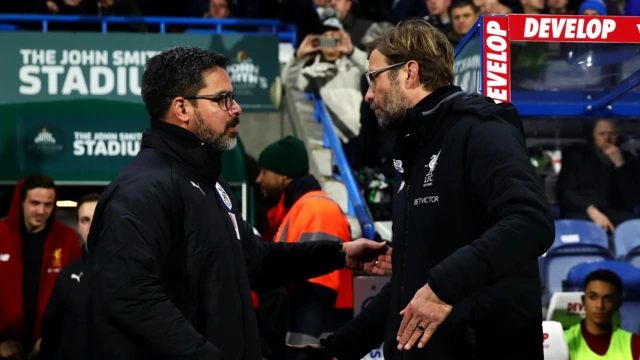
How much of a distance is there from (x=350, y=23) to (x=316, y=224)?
523cm

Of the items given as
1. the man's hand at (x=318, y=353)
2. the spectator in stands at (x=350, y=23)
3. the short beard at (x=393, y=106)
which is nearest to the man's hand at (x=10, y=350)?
the man's hand at (x=318, y=353)

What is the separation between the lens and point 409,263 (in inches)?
143

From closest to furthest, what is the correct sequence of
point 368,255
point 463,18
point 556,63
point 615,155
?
point 368,255 → point 556,63 → point 615,155 → point 463,18

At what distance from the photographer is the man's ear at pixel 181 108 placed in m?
3.93

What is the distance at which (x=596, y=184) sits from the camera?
6922mm

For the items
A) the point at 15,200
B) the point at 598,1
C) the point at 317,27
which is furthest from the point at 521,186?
the point at 317,27

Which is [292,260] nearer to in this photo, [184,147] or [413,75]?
[184,147]

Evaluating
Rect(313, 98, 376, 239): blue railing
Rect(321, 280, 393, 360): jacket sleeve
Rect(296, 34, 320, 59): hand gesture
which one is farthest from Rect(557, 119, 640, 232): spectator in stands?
Rect(296, 34, 320, 59): hand gesture

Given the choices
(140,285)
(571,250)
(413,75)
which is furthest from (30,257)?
(413,75)

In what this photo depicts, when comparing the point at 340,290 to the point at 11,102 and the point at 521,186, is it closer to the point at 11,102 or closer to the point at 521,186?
the point at 521,186

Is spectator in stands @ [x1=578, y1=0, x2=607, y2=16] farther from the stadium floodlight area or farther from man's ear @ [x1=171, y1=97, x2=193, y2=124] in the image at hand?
man's ear @ [x1=171, y1=97, x2=193, y2=124]

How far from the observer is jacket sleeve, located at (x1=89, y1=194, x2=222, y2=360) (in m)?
3.50

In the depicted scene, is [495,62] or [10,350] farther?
[10,350]

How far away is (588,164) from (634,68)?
1472 millimetres
